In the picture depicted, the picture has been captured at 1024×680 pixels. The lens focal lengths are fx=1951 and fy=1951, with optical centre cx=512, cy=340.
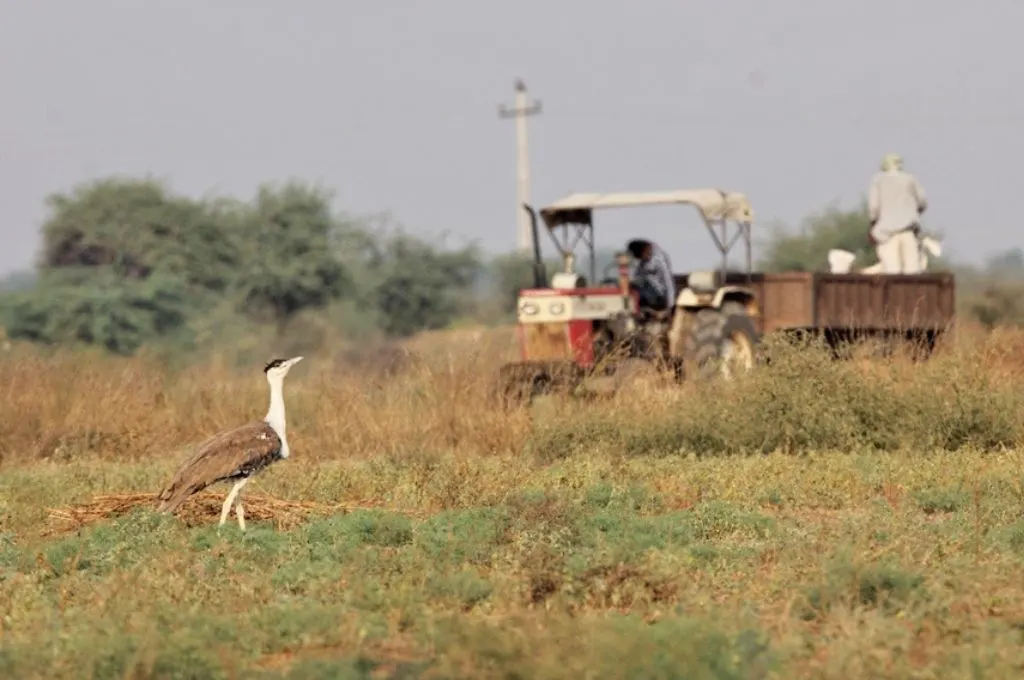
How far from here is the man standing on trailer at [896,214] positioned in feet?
78.6

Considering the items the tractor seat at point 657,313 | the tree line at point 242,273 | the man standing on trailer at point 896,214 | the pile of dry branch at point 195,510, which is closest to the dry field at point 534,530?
the pile of dry branch at point 195,510

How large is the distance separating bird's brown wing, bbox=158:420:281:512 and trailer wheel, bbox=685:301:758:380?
8.67 meters

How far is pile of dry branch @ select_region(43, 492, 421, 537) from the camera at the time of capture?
12.6 metres

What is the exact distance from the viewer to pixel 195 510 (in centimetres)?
1280

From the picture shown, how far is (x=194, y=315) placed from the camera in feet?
174

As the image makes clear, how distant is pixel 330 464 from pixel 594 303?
5586mm

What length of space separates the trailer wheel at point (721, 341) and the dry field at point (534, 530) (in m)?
1.85

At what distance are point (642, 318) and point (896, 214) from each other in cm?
433

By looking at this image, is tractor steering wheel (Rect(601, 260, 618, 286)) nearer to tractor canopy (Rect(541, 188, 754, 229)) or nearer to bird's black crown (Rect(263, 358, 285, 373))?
tractor canopy (Rect(541, 188, 754, 229))

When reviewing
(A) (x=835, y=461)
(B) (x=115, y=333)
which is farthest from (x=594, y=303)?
(B) (x=115, y=333)

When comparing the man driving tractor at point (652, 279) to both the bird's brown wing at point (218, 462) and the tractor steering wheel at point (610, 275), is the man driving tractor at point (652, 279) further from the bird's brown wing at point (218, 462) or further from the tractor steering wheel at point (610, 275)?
the bird's brown wing at point (218, 462)

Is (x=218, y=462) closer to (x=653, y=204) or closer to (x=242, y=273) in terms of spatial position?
(x=653, y=204)

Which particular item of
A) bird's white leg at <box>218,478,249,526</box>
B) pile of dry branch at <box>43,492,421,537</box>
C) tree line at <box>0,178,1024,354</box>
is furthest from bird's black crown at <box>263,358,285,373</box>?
tree line at <box>0,178,1024,354</box>

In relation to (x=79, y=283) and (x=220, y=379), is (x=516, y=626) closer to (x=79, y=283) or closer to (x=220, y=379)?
(x=220, y=379)
